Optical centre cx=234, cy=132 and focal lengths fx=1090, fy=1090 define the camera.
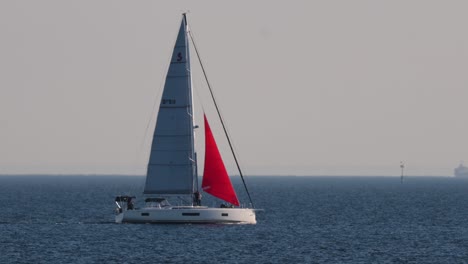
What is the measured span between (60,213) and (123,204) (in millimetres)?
24127

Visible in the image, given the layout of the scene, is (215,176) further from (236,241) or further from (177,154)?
(236,241)

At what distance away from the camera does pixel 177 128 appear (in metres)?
77.4

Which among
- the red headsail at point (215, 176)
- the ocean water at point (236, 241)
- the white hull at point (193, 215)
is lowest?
the ocean water at point (236, 241)

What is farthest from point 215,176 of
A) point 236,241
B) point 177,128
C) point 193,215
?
point 236,241

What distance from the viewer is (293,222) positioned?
92.3 m

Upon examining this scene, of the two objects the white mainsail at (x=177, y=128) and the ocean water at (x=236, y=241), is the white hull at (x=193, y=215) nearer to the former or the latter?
the ocean water at (x=236, y=241)

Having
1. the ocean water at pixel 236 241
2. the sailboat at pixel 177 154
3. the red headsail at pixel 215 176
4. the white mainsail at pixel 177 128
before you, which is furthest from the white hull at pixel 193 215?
the white mainsail at pixel 177 128

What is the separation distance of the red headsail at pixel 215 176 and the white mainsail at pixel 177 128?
126cm

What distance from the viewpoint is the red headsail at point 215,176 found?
7812cm

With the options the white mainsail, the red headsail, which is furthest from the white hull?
the white mainsail

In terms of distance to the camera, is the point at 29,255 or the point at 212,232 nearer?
the point at 29,255

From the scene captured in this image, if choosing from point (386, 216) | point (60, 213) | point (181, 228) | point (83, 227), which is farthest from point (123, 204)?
point (386, 216)

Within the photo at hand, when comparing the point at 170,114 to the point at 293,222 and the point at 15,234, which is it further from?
the point at 293,222

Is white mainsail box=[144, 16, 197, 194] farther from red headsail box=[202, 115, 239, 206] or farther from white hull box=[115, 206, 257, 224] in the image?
white hull box=[115, 206, 257, 224]
